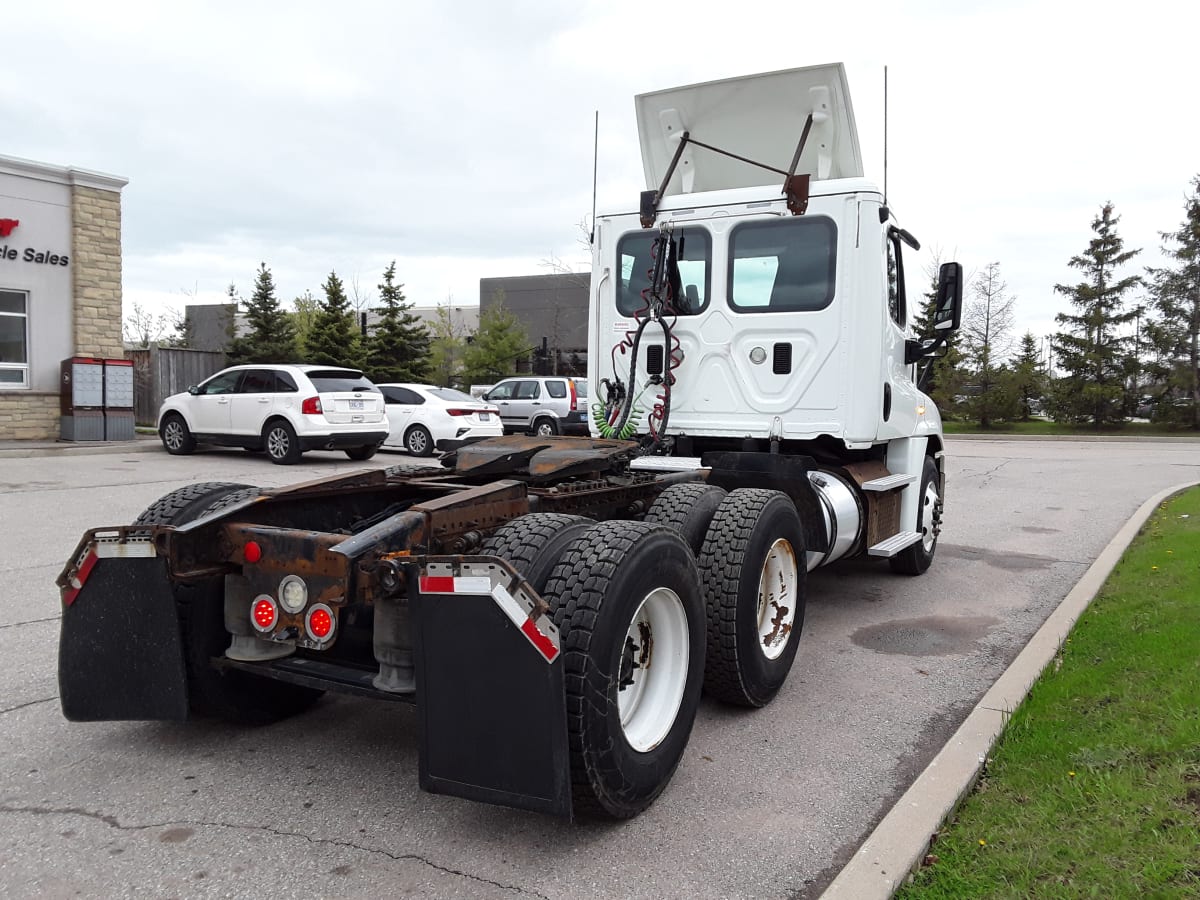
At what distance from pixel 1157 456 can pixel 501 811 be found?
76.4 feet

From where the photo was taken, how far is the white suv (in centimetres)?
1514

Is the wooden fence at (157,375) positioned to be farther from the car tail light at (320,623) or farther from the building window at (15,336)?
the car tail light at (320,623)

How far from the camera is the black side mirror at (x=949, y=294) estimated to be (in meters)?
6.53

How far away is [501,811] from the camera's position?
3.28 meters

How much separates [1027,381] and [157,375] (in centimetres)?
3103

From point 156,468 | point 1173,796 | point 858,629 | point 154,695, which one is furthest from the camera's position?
point 156,468

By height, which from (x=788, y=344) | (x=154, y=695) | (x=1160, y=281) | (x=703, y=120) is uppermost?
(x=1160, y=281)

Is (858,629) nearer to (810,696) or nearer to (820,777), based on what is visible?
(810,696)

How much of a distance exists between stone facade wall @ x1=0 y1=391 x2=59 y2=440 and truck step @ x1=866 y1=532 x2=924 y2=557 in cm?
1772

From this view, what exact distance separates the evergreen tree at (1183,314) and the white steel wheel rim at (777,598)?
3617 centimetres

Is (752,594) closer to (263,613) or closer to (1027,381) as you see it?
(263,613)

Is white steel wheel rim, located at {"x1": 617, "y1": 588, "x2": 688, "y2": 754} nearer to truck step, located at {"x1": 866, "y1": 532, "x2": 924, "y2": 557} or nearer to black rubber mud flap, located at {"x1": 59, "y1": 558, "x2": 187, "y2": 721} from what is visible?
black rubber mud flap, located at {"x1": 59, "y1": 558, "x2": 187, "y2": 721}

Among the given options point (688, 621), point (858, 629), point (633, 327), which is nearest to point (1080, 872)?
point (688, 621)

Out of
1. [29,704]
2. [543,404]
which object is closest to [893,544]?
[29,704]
